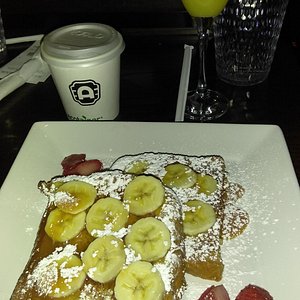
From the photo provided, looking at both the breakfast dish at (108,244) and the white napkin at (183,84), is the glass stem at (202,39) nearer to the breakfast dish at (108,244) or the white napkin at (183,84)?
the white napkin at (183,84)

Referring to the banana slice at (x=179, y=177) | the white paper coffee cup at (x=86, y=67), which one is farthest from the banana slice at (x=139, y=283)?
the white paper coffee cup at (x=86, y=67)

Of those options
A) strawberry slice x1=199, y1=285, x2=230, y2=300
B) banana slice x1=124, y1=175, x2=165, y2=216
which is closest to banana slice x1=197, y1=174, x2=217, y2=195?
banana slice x1=124, y1=175, x2=165, y2=216

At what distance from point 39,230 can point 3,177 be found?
0.97 feet

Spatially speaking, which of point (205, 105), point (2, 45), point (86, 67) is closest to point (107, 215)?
point (86, 67)

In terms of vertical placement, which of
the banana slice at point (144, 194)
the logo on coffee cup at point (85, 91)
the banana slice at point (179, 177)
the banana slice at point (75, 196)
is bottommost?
the logo on coffee cup at point (85, 91)

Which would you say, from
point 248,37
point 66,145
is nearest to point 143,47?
point 248,37

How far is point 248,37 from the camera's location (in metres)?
1.61

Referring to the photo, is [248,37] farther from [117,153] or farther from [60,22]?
[60,22]

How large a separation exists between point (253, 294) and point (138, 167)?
39cm

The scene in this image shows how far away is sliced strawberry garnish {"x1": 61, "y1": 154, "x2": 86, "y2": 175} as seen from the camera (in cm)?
125

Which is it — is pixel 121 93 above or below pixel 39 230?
below

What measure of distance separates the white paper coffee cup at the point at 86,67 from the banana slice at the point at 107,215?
0.46 metres

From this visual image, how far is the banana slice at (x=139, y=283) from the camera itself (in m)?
0.86

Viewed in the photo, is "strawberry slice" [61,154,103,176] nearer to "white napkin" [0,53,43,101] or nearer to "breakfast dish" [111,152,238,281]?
"breakfast dish" [111,152,238,281]
